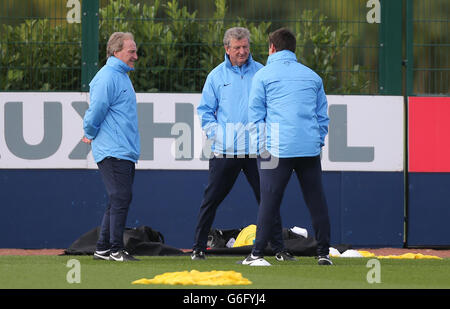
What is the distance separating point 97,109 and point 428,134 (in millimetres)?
4398

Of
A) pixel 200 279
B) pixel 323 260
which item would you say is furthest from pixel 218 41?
pixel 200 279

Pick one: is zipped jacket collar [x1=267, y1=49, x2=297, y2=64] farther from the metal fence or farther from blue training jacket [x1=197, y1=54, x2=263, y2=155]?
the metal fence

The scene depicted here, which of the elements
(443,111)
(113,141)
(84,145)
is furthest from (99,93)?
(443,111)

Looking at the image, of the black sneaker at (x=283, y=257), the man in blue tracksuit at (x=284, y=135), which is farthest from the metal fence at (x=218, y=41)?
the man in blue tracksuit at (x=284, y=135)

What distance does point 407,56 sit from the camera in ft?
37.4

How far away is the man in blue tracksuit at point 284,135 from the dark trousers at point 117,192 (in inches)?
43.6

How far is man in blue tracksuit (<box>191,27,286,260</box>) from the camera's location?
8516 mm

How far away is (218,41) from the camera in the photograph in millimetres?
11336

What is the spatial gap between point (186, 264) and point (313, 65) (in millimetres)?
3925

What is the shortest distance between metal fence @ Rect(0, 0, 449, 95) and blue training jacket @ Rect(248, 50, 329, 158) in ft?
11.2

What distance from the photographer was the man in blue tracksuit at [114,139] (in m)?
8.34

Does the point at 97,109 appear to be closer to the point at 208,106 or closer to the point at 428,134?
the point at 208,106

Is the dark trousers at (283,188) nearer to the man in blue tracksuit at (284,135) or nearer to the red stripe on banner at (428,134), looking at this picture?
the man in blue tracksuit at (284,135)
